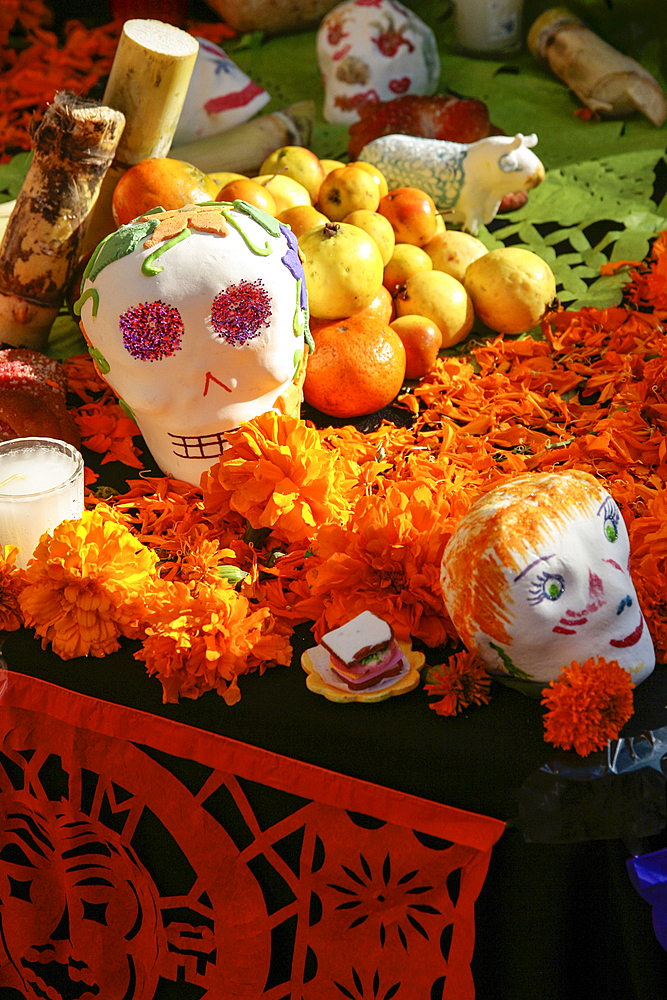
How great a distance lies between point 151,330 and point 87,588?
0.33 m

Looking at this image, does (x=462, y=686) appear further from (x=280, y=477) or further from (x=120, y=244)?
(x=120, y=244)

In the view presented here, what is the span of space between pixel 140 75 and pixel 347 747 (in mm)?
1207

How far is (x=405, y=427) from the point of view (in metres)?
1.32

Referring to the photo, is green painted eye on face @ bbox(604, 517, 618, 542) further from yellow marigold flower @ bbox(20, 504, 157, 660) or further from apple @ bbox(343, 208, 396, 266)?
apple @ bbox(343, 208, 396, 266)

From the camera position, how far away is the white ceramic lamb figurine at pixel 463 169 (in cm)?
175

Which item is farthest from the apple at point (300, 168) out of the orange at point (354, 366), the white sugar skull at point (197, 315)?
the white sugar skull at point (197, 315)

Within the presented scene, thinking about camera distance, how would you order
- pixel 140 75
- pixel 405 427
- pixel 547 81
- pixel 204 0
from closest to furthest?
pixel 405 427
pixel 140 75
pixel 547 81
pixel 204 0

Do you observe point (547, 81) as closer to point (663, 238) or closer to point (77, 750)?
point (663, 238)

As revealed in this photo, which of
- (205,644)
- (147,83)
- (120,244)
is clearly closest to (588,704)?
(205,644)

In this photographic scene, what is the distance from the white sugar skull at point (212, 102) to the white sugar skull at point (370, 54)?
255 mm

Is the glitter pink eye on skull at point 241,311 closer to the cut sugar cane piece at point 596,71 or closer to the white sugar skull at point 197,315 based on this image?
the white sugar skull at point 197,315

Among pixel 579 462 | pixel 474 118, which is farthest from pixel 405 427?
pixel 474 118

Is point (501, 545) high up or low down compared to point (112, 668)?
up

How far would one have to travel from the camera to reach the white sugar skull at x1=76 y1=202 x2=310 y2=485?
1.01 m
